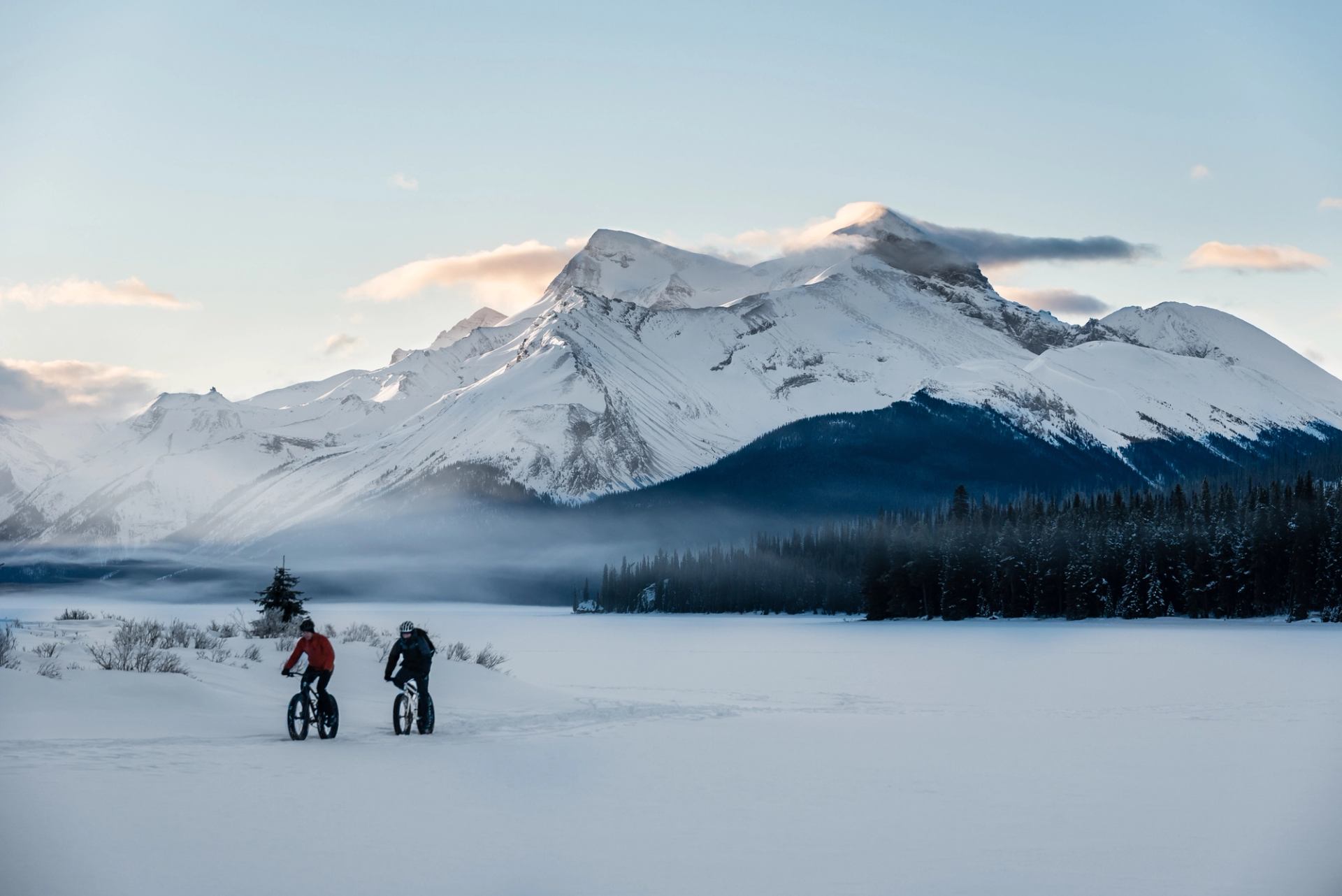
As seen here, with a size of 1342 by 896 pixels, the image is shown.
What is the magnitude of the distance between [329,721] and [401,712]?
6.72ft

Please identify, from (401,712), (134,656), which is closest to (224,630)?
(134,656)

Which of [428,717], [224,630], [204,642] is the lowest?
[428,717]

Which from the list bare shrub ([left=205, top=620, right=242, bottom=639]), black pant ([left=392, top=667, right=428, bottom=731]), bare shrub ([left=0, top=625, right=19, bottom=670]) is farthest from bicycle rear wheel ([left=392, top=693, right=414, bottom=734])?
bare shrub ([left=205, top=620, right=242, bottom=639])

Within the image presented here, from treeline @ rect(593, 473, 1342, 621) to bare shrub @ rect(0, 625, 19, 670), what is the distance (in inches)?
4670

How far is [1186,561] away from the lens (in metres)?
134

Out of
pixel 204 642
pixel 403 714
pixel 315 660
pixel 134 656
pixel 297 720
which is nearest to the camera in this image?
pixel 297 720

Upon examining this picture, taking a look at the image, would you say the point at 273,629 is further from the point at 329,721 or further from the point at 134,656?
the point at 329,721

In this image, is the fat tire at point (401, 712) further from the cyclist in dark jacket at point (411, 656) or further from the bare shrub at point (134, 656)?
the bare shrub at point (134, 656)

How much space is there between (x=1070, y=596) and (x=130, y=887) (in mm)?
135523

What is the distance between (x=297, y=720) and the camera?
90.5ft

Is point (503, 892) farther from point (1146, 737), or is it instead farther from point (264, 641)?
point (264, 641)

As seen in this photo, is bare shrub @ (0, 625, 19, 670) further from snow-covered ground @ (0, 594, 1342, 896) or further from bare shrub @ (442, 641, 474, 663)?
bare shrub @ (442, 641, 474, 663)

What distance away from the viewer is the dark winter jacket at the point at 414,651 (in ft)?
95.0

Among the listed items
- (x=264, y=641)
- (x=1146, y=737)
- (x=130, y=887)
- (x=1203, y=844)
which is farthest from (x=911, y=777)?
(x=264, y=641)
